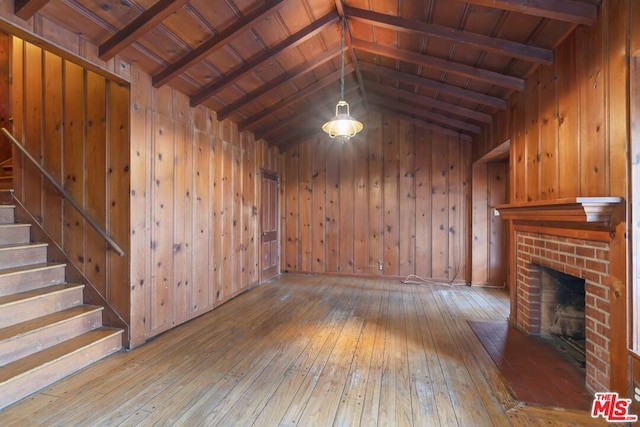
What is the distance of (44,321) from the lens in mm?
2303

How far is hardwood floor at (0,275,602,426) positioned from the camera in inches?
68.0

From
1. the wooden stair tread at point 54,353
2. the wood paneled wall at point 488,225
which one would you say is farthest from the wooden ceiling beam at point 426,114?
the wooden stair tread at point 54,353

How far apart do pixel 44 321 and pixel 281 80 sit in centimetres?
323

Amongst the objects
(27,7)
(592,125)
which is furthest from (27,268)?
(592,125)

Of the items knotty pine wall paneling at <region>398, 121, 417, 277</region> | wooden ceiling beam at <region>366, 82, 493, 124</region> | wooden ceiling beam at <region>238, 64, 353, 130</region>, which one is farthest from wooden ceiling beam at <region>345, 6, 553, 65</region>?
knotty pine wall paneling at <region>398, 121, 417, 277</region>

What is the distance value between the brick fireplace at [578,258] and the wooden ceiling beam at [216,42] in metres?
2.60

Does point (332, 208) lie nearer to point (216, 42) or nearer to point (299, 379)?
point (216, 42)

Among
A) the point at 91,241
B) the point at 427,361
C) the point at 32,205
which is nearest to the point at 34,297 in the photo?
the point at 91,241

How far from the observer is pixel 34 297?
2330 millimetres

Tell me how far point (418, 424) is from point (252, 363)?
4.29 feet

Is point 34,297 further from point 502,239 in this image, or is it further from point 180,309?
point 502,239

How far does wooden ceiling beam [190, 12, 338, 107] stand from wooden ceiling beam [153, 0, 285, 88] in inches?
17.5

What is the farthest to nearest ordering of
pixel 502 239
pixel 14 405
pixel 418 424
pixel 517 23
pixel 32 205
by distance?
pixel 502 239, pixel 32 205, pixel 517 23, pixel 14 405, pixel 418 424

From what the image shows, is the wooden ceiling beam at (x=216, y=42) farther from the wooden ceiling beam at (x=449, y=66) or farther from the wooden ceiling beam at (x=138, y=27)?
the wooden ceiling beam at (x=449, y=66)
